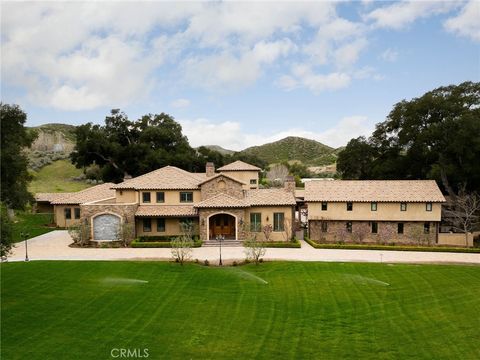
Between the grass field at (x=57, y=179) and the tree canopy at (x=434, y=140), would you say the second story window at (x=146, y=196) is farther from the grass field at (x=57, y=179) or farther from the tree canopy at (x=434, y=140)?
the grass field at (x=57, y=179)

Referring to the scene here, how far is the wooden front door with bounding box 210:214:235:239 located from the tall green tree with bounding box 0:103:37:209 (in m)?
16.6

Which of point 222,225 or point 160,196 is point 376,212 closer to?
point 222,225

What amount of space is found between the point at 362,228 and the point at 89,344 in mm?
27482

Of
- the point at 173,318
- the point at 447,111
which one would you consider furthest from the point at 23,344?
the point at 447,111

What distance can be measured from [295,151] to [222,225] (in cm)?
12370

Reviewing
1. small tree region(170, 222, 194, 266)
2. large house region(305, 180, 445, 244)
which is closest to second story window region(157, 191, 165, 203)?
small tree region(170, 222, 194, 266)

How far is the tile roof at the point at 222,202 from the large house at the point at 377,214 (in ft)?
20.7

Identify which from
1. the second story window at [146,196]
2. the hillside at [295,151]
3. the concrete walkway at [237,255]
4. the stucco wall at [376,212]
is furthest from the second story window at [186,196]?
the hillside at [295,151]

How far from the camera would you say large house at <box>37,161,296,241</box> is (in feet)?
113

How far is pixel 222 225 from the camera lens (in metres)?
35.9

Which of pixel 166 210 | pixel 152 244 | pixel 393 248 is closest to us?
pixel 393 248

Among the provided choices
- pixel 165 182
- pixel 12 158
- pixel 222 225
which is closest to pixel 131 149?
pixel 165 182

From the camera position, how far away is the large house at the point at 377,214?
119ft

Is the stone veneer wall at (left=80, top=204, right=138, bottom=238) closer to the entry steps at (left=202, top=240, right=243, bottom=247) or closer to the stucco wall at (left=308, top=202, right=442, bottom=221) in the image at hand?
the entry steps at (left=202, top=240, right=243, bottom=247)
